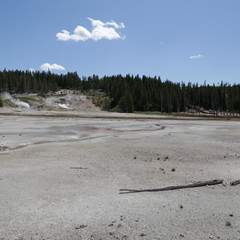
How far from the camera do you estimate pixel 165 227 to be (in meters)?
5.98

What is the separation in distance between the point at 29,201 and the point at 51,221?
1.74 m

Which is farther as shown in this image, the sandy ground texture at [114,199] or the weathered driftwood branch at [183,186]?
the weathered driftwood branch at [183,186]

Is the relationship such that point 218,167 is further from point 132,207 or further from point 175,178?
point 132,207

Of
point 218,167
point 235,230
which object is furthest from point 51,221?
point 218,167

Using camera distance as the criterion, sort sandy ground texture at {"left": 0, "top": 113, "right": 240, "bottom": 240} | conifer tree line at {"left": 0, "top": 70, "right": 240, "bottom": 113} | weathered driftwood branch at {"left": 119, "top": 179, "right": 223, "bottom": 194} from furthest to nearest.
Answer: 1. conifer tree line at {"left": 0, "top": 70, "right": 240, "bottom": 113}
2. weathered driftwood branch at {"left": 119, "top": 179, "right": 223, "bottom": 194}
3. sandy ground texture at {"left": 0, "top": 113, "right": 240, "bottom": 240}

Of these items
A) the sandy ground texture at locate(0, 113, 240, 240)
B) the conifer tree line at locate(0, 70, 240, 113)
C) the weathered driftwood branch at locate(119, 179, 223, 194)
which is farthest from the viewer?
the conifer tree line at locate(0, 70, 240, 113)

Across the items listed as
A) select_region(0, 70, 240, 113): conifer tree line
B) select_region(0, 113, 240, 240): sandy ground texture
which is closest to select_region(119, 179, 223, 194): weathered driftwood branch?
select_region(0, 113, 240, 240): sandy ground texture

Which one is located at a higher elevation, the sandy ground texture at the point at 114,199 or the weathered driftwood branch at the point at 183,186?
the weathered driftwood branch at the point at 183,186

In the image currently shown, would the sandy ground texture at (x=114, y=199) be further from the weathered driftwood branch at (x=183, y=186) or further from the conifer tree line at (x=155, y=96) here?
the conifer tree line at (x=155, y=96)

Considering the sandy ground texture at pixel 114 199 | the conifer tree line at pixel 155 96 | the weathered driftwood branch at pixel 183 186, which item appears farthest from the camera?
the conifer tree line at pixel 155 96

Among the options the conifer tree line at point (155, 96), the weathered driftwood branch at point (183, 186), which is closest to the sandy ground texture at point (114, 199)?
Result: the weathered driftwood branch at point (183, 186)

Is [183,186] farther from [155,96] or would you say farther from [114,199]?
[155,96]

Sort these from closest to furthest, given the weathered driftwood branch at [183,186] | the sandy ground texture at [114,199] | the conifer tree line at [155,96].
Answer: the sandy ground texture at [114,199] < the weathered driftwood branch at [183,186] < the conifer tree line at [155,96]

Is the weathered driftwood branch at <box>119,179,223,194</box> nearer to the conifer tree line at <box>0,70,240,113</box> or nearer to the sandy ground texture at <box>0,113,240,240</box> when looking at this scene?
the sandy ground texture at <box>0,113,240,240</box>
